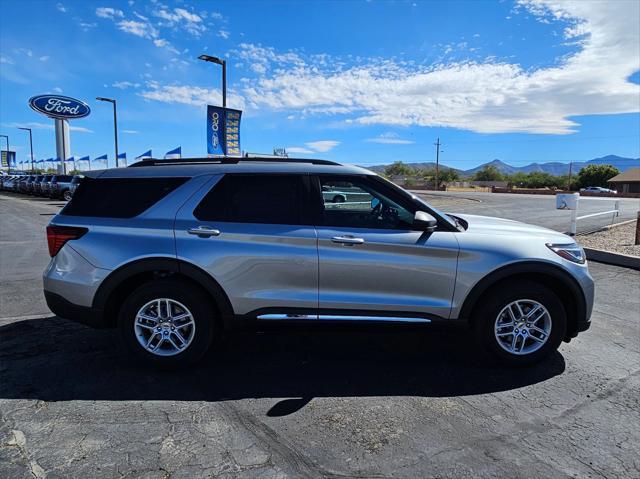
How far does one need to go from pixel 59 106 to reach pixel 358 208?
47614 millimetres

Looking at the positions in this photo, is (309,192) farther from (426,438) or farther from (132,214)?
(426,438)

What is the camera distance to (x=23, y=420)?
3.16m

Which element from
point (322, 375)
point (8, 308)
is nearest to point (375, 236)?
point (322, 375)

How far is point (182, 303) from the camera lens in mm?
3912

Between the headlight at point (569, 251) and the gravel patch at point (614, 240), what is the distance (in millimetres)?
6247

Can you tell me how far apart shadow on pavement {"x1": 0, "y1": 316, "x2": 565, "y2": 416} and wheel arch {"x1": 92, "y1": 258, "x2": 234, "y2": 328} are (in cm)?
50

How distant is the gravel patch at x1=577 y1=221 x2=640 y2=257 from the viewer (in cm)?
980

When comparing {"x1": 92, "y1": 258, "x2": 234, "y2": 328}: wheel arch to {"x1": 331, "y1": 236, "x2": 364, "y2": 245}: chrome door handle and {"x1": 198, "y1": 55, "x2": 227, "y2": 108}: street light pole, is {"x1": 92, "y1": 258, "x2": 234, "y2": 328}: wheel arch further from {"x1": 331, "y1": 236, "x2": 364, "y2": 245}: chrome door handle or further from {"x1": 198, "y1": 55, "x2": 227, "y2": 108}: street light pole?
{"x1": 198, "y1": 55, "x2": 227, "y2": 108}: street light pole

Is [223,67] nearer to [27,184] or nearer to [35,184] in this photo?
[35,184]

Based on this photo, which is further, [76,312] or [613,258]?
[613,258]

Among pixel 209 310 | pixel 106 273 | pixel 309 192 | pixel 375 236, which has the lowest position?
pixel 209 310

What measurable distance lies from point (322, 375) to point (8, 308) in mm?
4269

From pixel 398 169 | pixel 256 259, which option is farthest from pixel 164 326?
pixel 398 169

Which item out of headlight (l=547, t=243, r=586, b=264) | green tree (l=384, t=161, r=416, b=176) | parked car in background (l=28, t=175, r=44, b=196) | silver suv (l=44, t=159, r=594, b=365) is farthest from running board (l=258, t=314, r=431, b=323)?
green tree (l=384, t=161, r=416, b=176)
